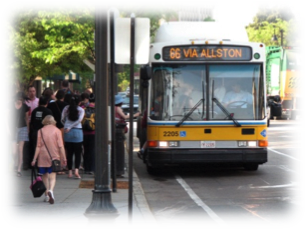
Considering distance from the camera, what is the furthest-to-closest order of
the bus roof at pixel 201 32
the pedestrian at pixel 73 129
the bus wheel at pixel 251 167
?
the bus wheel at pixel 251 167 → the bus roof at pixel 201 32 → the pedestrian at pixel 73 129

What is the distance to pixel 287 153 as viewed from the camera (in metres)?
20.2

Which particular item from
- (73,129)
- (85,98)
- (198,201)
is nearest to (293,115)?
(85,98)

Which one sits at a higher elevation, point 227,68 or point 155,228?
point 227,68

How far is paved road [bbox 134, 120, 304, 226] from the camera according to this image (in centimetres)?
948

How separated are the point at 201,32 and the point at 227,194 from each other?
4.34 m

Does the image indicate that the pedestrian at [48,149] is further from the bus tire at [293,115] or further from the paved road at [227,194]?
the bus tire at [293,115]

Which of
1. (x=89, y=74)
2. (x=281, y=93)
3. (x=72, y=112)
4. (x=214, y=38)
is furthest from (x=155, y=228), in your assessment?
(x=281, y=93)

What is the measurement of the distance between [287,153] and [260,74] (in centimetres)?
655

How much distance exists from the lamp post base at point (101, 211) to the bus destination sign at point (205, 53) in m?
6.59

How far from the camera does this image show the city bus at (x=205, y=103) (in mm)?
14078

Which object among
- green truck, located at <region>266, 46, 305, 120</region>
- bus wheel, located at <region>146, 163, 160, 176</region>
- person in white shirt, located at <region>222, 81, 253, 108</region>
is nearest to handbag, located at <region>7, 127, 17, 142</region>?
bus wheel, located at <region>146, 163, 160, 176</region>

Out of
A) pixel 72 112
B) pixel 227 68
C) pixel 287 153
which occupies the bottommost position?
pixel 287 153

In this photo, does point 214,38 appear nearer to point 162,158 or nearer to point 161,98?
point 161,98

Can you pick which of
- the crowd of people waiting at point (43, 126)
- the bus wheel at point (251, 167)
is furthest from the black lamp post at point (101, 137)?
the bus wheel at point (251, 167)
